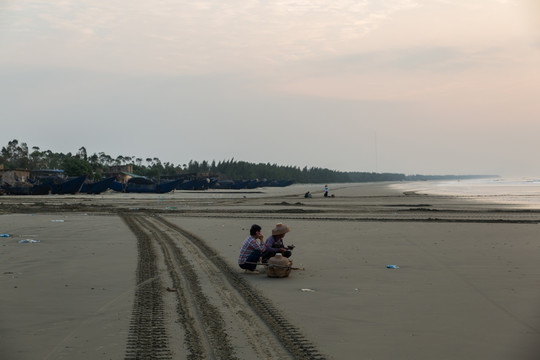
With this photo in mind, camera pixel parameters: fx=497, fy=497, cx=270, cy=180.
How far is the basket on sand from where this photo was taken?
9359 millimetres

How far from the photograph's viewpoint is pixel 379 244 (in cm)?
1405

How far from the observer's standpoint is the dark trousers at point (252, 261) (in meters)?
10.2

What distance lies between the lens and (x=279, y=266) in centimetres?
937

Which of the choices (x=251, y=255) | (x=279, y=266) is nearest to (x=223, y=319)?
(x=279, y=266)

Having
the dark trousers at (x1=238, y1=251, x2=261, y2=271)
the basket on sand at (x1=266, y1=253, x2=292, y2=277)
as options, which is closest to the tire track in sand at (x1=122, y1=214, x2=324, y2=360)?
the dark trousers at (x1=238, y1=251, x2=261, y2=271)

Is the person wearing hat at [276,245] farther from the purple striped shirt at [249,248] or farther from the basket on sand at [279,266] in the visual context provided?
the basket on sand at [279,266]

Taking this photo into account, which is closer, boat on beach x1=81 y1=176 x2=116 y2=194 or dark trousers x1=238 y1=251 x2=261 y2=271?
dark trousers x1=238 y1=251 x2=261 y2=271

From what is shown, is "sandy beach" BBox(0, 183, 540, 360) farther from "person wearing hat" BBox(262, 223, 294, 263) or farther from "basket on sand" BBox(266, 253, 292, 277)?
"person wearing hat" BBox(262, 223, 294, 263)

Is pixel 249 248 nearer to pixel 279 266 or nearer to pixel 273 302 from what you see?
pixel 279 266

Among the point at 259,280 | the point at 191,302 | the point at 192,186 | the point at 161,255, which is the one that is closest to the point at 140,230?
the point at 161,255

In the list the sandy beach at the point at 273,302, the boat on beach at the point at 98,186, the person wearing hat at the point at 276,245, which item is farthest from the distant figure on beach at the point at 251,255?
the boat on beach at the point at 98,186

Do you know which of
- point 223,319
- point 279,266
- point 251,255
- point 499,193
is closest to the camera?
point 223,319

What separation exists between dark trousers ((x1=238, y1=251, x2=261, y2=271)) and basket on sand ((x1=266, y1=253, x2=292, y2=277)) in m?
0.70

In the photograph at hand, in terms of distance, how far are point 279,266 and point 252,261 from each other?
108cm
